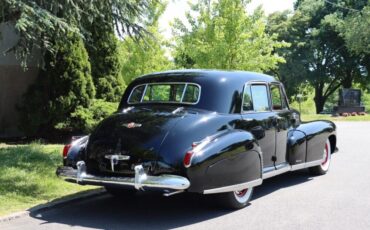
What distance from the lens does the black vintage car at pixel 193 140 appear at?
604cm

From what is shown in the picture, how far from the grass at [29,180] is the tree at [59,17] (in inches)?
81.5

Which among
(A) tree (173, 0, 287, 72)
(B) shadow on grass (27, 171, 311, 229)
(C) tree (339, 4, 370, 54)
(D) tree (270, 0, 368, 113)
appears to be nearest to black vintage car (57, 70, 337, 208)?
(B) shadow on grass (27, 171, 311, 229)

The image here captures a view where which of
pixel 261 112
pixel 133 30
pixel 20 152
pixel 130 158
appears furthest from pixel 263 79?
pixel 20 152

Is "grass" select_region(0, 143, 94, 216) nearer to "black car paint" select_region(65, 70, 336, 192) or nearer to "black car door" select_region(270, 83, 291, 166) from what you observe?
"black car paint" select_region(65, 70, 336, 192)

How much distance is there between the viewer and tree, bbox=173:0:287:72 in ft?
67.0

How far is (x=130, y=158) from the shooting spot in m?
6.20

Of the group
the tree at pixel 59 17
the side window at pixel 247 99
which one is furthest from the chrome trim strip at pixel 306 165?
the tree at pixel 59 17

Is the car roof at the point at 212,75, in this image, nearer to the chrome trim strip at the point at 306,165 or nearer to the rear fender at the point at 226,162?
the rear fender at the point at 226,162

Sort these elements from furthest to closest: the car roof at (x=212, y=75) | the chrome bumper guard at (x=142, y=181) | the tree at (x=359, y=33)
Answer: the tree at (x=359, y=33) → the car roof at (x=212, y=75) → the chrome bumper guard at (x=142, y=181)

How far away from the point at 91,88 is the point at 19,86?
2.39 meters

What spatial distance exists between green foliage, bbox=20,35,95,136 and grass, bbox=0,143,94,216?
99.8 inches

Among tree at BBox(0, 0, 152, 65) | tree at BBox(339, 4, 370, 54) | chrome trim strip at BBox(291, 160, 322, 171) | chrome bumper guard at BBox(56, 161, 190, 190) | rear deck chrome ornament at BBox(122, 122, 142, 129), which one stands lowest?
chrome trim strip at BBox(291, 160, 322, 171)

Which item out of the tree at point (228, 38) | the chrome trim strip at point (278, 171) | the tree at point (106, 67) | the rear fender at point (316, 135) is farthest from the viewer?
the tree at point (228, 38)

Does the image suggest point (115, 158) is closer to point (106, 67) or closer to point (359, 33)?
point (106, 67)
